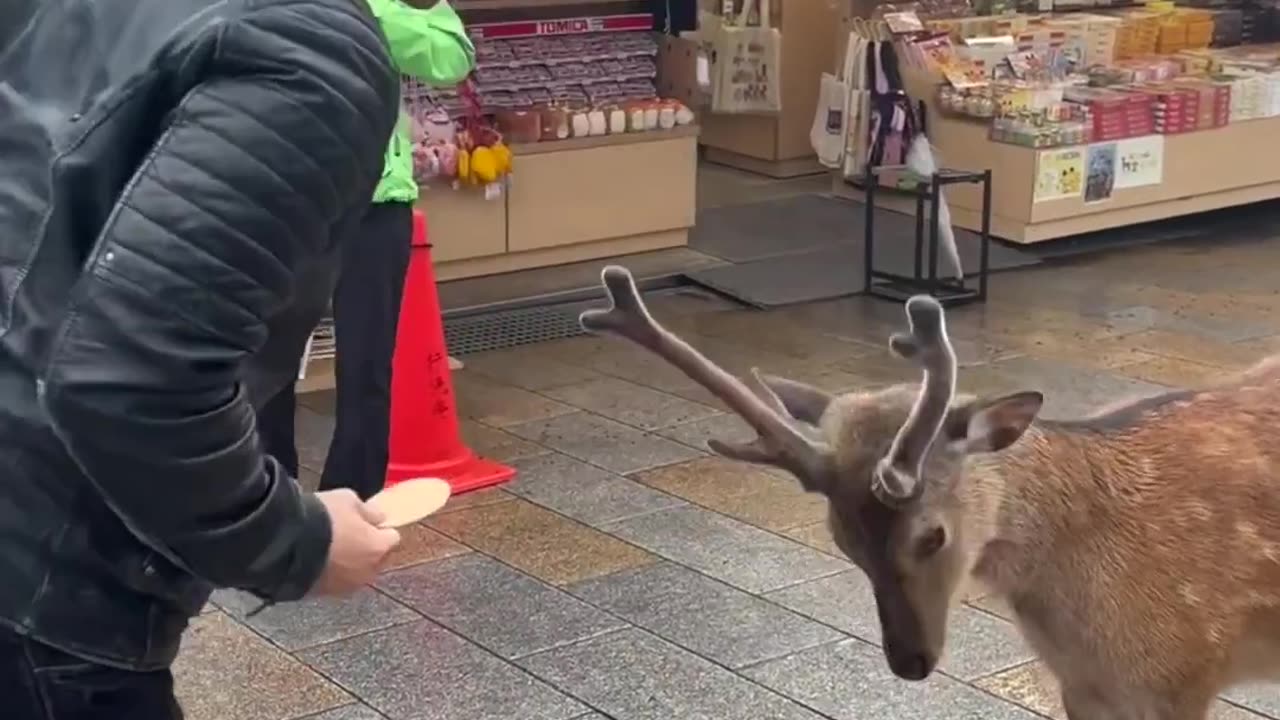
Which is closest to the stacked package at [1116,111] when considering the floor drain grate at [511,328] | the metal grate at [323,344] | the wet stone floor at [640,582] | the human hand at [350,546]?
the wet stone floor at [640,582]

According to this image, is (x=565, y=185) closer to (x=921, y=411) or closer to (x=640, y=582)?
(x=640, y=582)

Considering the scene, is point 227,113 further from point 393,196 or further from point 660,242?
point 660,242

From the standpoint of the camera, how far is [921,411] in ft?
8.70

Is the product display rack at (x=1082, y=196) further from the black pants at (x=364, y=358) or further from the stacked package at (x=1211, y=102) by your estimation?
the black pants at (x=364, y=358)

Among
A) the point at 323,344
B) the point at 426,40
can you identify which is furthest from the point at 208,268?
the point at 323,344

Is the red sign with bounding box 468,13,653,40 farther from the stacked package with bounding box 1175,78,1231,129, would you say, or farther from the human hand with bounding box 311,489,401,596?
the human hand with bounding box 311,489,401,596

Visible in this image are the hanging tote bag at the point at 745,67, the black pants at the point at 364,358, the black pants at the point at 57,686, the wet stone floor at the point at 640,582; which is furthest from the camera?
the hanging tote bag at the point at 745,67

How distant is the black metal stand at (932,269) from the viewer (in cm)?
838

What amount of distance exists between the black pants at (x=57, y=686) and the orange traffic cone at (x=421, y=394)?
4.01 meters

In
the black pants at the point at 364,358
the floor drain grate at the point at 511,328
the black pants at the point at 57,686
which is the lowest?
the floor drain grate at the point at 511,328

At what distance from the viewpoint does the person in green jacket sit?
5191mm

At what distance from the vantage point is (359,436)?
5.37 m

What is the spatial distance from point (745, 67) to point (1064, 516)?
812 centimetres

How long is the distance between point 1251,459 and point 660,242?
21.2 ft
